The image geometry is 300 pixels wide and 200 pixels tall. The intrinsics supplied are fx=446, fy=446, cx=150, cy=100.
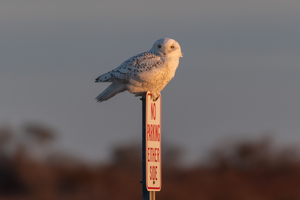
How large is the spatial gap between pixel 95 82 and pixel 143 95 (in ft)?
2.89

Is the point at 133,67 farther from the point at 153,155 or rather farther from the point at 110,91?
the point at 153,155

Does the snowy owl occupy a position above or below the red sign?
above

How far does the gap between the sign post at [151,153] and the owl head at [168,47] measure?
3.72 ft

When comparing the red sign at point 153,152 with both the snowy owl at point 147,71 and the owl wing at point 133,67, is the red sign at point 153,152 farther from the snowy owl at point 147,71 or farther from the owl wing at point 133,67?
the owl wing at point 133,67

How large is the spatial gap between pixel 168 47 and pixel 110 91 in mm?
922

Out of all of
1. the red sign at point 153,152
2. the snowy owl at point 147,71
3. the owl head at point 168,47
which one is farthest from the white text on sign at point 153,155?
the owl head at point 168,47

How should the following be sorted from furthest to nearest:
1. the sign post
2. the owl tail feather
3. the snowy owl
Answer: the owl tail feather → the snowy owl → the sign post

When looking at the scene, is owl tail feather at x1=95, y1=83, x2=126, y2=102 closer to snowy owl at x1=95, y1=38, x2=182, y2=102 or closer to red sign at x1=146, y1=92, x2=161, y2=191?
snowy owl at x1=95, y1=38, x2=182, y2=102

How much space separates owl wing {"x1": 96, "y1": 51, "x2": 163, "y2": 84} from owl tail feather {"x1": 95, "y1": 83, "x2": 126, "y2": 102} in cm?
8

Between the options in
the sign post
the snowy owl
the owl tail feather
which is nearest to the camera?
the sign post

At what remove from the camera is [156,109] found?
4734 mm

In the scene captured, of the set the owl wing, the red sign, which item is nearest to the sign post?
the red sign

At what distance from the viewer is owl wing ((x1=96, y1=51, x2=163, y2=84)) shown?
5.54 meters

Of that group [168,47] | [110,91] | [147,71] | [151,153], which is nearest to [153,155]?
[151,153]
